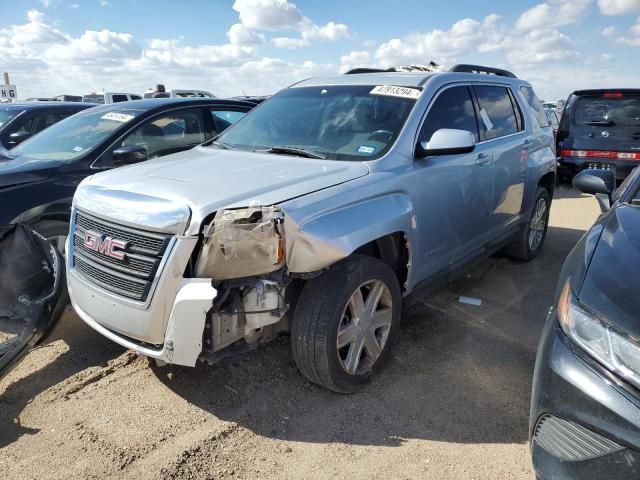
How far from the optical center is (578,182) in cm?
356

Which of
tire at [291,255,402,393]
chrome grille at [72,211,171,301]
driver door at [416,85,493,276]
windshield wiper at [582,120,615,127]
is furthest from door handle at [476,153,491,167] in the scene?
windshield wiper at [582,120,615,127]

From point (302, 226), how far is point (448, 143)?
50.5 inches

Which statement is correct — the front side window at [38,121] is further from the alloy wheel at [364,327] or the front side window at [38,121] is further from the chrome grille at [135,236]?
the alloy wheel at [364,327]

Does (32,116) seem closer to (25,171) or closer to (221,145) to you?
(25,171)

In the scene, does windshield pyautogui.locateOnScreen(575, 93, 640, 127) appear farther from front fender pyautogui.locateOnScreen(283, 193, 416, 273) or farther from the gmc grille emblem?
the gmc grille emblem

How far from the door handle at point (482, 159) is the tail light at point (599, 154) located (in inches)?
228

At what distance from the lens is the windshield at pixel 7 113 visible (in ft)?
23.0

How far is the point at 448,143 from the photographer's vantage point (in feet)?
10.5

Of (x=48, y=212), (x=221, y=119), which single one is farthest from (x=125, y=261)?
(x=221, y=119)

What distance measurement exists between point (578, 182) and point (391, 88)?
1.49m

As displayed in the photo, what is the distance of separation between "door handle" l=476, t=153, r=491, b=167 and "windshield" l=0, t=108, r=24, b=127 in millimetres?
6276

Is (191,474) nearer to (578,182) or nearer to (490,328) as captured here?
(490,328)

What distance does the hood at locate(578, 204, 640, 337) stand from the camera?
183 centimetres

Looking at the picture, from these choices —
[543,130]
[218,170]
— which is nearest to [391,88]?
[218,170]
